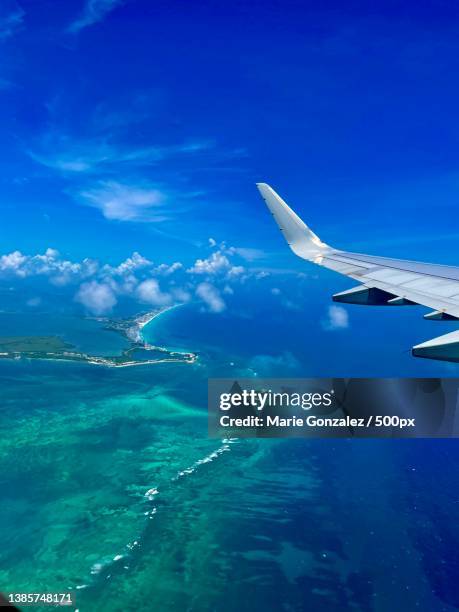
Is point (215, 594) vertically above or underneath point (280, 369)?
underneath

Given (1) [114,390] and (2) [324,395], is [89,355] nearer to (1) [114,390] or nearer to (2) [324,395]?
(1) [114,390]

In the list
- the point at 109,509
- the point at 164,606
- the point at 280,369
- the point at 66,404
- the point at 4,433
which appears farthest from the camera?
the point at 280,369

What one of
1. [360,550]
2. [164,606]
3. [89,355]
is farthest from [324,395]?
[89,355]

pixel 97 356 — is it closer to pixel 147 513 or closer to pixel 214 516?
pixel 147 513

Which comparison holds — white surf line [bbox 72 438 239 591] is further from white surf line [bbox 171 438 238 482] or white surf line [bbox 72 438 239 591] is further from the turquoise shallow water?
the turquoise shallow water

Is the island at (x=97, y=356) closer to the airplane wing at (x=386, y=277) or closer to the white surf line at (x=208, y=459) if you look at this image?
the white surf line at (x=208, y=459)

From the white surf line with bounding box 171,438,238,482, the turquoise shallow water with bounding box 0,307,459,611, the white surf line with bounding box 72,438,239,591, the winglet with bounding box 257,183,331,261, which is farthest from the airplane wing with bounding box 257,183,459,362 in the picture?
the white surf line with bounding box 171,438,238,482
